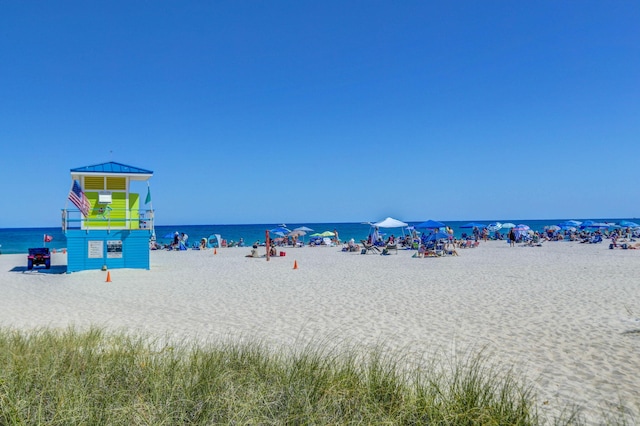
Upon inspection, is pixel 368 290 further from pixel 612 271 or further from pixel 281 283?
pixel 612 271

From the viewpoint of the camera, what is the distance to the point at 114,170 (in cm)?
1991

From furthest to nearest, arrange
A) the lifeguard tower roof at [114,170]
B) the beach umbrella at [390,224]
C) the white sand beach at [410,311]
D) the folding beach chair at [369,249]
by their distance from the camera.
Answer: the beach umbrella at [390,224] → the folding beach chair at [369,249] → the lifeguard tower roof at [114,170] → the white sand beach at [410,311]

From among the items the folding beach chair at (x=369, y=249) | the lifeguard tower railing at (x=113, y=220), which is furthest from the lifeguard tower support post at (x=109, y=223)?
the folding beach chair at (x=369, y=249)

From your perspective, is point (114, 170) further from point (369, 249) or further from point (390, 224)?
point (390, 224)

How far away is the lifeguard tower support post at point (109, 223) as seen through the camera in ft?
63.9

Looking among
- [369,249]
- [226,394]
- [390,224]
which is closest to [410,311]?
[226,394]

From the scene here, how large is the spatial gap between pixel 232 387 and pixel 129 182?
59.8 ft

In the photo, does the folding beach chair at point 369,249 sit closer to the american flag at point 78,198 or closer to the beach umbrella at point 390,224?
the beach umbrella at point 390,224

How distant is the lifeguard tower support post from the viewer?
1948cm

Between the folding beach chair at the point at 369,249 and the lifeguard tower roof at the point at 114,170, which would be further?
the folding beach chair at the point at 369,249

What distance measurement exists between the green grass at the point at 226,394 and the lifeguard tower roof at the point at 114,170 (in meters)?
15.8

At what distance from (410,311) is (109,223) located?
1422 centimetres

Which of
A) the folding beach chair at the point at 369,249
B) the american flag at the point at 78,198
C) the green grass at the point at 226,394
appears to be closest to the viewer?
the green grass at the point at 226,394

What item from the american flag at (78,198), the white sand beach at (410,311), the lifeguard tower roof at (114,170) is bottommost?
the white sand beach at (410,311)
